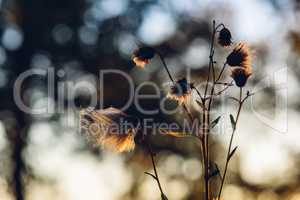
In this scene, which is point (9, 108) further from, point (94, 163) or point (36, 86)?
point (94, 163)

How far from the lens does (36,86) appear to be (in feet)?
36.5

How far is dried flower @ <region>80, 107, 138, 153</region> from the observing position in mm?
2836

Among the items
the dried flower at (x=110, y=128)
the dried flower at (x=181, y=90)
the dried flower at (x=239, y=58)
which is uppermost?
the dried flower at (x=239, y=58)

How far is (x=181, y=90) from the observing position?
2.77m

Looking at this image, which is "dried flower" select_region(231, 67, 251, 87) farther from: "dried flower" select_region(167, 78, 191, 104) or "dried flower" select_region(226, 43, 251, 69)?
"dried flower" select_region(167, 78, 191, 104)

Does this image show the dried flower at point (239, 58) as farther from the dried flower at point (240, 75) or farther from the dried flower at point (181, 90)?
the dried flower at point (181, 90)

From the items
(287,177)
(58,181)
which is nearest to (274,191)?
(287,177)

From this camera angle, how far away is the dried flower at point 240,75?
2.80m

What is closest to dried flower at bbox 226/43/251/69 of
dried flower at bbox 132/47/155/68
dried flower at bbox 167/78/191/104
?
dried flower at bbox 167/78/191/104

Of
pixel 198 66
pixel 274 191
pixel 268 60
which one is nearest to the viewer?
pixel 268 60

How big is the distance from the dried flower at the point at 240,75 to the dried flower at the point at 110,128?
→ 1.42ft

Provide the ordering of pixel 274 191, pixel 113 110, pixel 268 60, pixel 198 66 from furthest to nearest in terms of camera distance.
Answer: pixel 274 191
pixel 198 66
pixel 268 60
pixel 113 110

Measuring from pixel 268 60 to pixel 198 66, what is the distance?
48.9 inches

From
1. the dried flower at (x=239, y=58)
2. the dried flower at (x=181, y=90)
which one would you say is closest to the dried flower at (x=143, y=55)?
the dried flower at (x=181, y=90)
